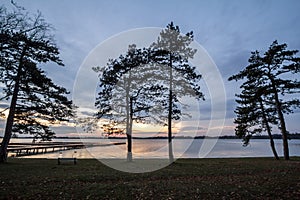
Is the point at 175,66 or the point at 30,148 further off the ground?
the point at 175,66

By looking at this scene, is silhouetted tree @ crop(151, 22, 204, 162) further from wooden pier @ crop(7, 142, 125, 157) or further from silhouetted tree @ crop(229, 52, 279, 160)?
wooden pier @ crop(7, 142, 125, 157)

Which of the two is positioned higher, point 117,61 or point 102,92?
point 117,61

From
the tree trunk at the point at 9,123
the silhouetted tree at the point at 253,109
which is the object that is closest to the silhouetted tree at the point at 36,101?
the tree trunk at the point at 9,123

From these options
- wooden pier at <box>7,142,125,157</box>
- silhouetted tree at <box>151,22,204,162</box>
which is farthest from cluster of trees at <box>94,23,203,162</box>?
wooden pier at <box>7,142,125,157</box>

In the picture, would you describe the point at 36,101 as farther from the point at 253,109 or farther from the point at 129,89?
the point at 253,109

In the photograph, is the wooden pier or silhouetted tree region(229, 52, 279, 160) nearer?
silhouetted tree region(229, 52, 279, 160)

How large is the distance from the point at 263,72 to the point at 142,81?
1239 centimetres

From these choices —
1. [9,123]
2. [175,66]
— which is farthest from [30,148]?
[175,66]

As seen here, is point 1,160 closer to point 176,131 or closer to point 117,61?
point 117,61

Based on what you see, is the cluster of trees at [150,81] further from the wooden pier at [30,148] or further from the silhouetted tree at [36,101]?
the wooden pier at [30,148]

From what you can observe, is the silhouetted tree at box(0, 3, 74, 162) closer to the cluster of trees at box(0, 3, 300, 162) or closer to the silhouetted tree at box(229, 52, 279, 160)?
the cluster of trees at box(0, 3, 300, 162)

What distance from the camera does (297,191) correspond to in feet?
23.9

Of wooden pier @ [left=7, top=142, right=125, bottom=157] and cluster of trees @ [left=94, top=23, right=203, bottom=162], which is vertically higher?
cluster of trees @ [left=94, top=23, right=203, bottom=162]

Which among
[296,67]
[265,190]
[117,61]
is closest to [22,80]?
[117,61]
